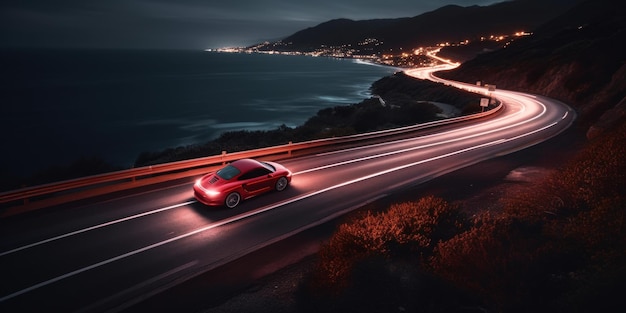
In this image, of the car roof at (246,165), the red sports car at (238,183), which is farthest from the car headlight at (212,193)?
the car roof at (246,165)

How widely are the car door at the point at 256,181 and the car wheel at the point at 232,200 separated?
0.33 m

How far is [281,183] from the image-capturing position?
485 inches

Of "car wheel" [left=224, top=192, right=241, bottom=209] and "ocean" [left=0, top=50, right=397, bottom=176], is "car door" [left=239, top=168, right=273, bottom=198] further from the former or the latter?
"ocean" [left=0, top=50, right=397, bottom=176]

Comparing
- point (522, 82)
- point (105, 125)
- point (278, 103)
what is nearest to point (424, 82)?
point (522, 82)

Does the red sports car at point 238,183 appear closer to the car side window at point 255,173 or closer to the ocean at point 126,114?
the car side window at point 255,173

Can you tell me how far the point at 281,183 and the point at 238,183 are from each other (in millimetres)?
1737

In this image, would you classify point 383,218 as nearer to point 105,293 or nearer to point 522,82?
point 105,293

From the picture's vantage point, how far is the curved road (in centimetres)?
717

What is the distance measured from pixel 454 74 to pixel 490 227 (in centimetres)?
8185

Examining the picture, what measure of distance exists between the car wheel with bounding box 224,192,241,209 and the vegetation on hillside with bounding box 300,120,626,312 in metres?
4.39

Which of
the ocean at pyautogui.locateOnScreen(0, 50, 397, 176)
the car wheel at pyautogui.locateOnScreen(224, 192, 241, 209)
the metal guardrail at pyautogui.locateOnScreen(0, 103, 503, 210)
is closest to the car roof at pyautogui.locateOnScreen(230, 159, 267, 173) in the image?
the car wheel at pyautogui.locateOnScreen(224, 192, 241, 209)

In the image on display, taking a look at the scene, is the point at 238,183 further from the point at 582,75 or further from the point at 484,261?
the point at 582,75

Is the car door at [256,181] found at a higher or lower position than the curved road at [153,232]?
higher

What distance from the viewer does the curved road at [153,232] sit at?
7171 millimetres
